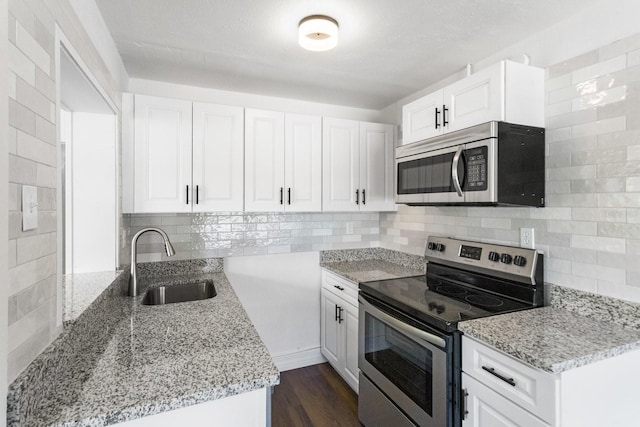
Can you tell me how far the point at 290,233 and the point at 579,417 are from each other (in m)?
2.16

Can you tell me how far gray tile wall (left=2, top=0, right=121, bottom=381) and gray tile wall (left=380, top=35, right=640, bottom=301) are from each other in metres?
2.12

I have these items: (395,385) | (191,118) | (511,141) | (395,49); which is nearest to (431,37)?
(395,49)

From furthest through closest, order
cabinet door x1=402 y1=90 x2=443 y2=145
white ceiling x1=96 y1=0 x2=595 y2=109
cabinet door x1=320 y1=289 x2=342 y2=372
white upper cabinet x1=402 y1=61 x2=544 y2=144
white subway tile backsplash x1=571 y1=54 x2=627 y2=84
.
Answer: cabinet door x1=320 y1=289 x2=342 y2=372
cabinet door x1=402 y1=90 x2=443 y2=145
white upper cabinet x1=402 y1=61 x2=544 y2=144
white ceiling x1=96 y1=0 x2=595 y2=109
white subway tile backsplash x1=571 y1=54 x2=627 y2=84

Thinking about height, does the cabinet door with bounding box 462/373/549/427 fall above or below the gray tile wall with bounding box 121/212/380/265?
below

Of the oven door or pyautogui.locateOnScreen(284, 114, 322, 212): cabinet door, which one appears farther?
pyautogui.locateOnScreen(284, 114, 322, 212): cabinet door

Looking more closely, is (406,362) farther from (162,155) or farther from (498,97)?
(162,155)

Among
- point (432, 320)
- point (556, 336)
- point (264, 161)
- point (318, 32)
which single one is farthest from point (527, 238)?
point (264, 161)

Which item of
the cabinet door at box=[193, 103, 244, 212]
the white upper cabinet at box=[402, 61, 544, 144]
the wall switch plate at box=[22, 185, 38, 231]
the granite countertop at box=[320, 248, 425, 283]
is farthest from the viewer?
the granite countertop at box=[320, 248, 425, 283]

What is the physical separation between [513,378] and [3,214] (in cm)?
164

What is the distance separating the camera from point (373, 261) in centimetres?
305

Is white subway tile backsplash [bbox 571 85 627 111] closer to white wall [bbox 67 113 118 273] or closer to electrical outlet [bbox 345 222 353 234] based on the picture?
electrical outlet [bbox 345 222 353 234]

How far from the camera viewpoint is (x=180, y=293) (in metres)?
2.24

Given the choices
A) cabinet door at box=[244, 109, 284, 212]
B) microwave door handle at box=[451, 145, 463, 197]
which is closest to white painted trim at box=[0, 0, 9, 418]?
cabinet door at box=[244, 109, 284, 212]

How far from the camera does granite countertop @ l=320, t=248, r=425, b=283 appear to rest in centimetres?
247
